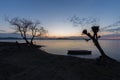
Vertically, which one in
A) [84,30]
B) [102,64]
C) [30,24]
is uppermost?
[30,24]

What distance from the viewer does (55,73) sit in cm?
1412

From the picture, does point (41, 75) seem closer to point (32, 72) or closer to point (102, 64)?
point (32, 72)

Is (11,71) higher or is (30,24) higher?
Answer: (30,24)

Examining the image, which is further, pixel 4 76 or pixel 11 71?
pixel 11 71

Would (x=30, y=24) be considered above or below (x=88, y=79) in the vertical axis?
above

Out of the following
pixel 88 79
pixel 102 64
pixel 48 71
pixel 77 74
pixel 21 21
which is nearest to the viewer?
pixel 88 79

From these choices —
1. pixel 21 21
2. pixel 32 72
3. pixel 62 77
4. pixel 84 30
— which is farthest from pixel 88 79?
pixel 21 21

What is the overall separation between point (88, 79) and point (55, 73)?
299 cm

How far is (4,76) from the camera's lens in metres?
13.4

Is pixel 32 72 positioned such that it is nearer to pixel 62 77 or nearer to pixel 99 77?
pixel 62 77

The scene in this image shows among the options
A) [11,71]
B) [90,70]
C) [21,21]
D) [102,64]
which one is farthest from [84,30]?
[21,21]

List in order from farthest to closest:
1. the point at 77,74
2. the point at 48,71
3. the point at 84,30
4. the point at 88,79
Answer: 1. the point at 84,30
2. the point at 48,71
3. the point at 77,74
4. the point at 88,79

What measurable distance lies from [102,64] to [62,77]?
8636 millimetres

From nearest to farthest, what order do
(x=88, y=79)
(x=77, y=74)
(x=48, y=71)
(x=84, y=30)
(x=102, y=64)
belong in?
(x=88, y=79) < (x=77, y=74) < (x=48, y=71) < (x=102, y=64) < (x=84, y=30)
